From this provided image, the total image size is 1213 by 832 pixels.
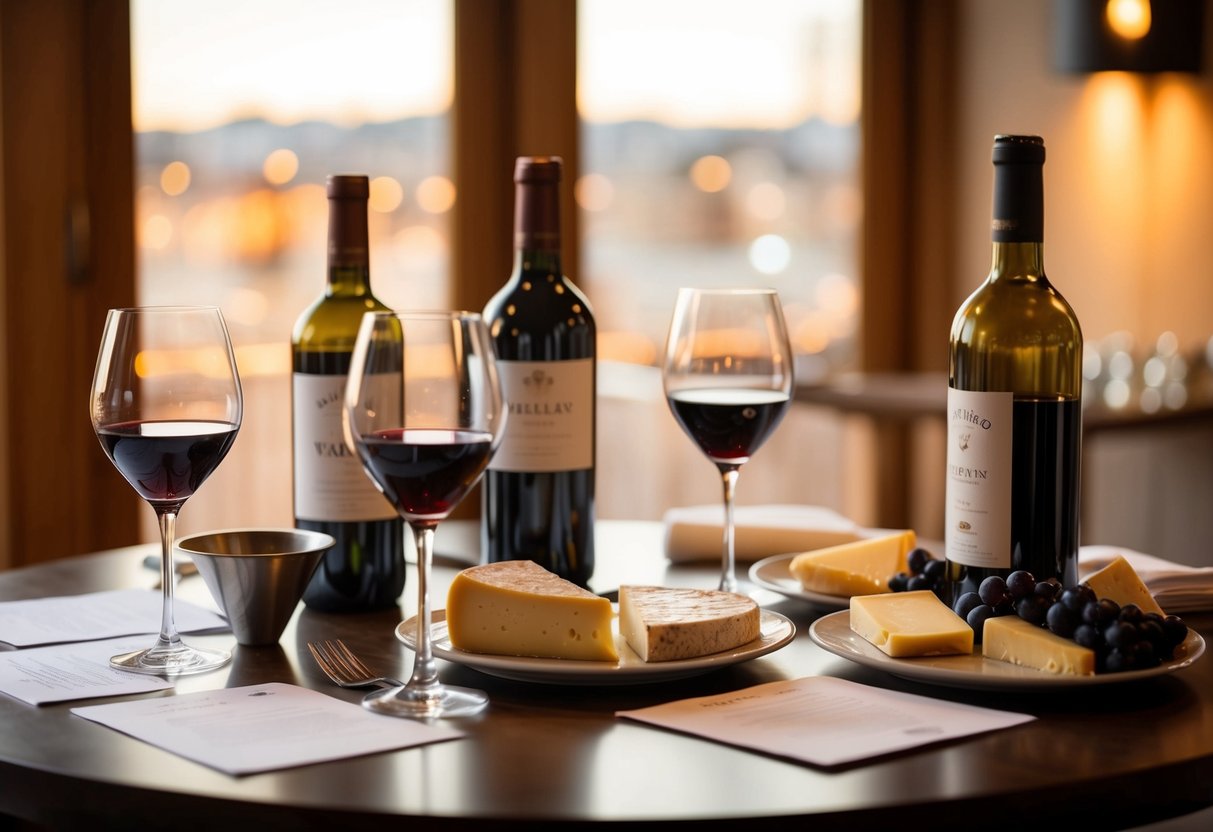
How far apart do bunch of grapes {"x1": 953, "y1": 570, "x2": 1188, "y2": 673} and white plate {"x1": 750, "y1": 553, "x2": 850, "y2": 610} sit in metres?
0.23

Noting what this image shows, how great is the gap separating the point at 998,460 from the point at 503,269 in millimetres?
2690

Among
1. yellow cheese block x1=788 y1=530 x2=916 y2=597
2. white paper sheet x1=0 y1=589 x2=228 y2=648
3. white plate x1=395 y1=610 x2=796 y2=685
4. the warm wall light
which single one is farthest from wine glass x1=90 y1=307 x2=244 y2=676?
the warm wall light

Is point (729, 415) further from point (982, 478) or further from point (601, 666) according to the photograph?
point (601, 666)

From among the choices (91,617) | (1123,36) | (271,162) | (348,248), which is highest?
(1123,36)

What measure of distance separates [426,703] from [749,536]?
0.69 meters

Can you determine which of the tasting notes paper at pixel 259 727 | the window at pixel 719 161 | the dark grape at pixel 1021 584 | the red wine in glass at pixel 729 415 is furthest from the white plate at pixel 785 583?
the window at pixel 719 161

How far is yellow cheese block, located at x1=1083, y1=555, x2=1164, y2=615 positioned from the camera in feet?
3.67

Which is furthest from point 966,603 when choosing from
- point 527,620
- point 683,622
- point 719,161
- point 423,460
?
point 719,161

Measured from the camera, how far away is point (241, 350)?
346cm

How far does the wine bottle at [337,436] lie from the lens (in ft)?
4.19

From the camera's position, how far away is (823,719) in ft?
3.10

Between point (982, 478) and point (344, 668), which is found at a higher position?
point (982, 478)

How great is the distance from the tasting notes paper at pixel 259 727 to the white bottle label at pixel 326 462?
284 mm

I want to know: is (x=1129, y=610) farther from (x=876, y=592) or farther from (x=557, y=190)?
(x=557, y=190)
